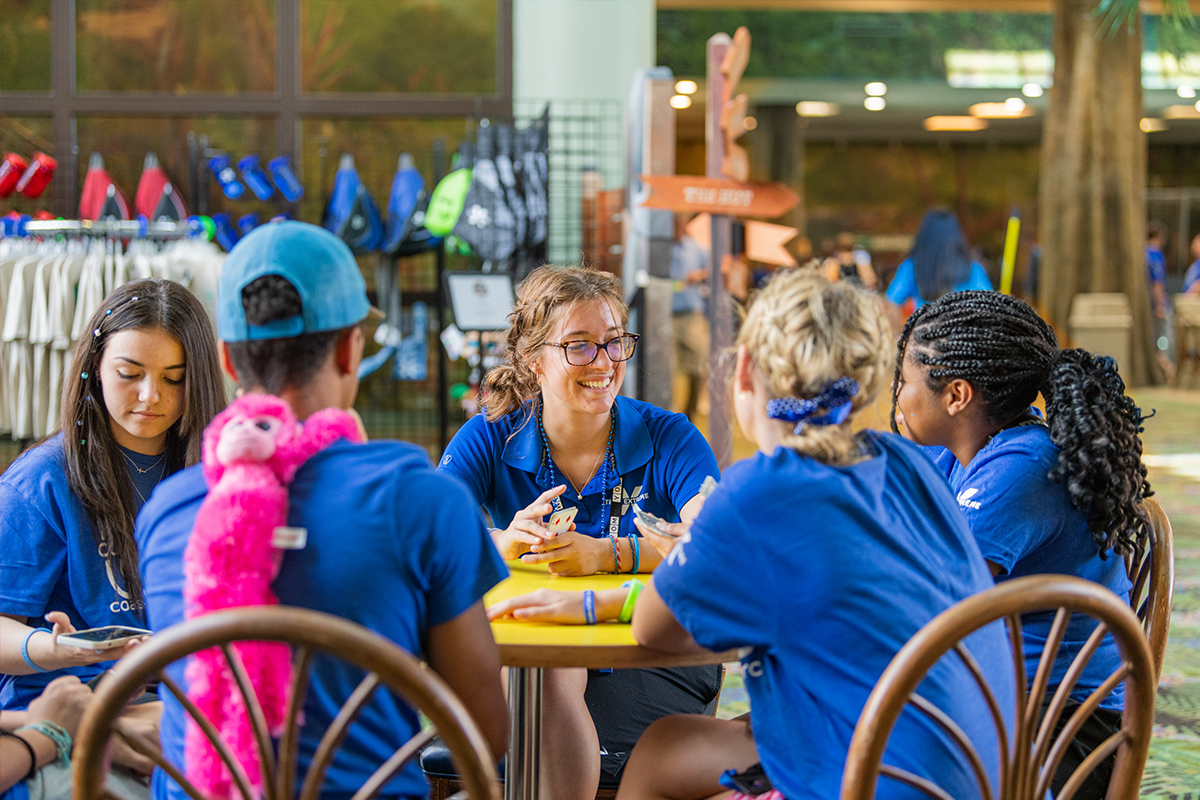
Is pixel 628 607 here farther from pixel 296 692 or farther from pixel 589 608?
pixel 296 692

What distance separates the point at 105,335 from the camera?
5.89ft

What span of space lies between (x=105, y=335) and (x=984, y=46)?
562 inches

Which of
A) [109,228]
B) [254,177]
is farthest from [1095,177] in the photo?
[109,228]

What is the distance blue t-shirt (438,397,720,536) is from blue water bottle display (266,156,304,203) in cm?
476

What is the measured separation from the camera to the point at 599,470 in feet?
7.23

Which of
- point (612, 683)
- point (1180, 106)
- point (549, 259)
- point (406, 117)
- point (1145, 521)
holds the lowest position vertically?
point (612, 683)

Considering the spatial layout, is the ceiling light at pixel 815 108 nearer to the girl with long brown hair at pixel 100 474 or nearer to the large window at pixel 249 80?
the large window at pixel 249 80

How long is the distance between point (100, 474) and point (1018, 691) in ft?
4.57

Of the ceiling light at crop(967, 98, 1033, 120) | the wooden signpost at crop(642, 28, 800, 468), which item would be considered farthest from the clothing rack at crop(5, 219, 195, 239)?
the ceiling light at crop(967, 98, 1033, 120)

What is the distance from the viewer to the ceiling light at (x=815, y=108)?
592 inches

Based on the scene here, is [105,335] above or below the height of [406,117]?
below

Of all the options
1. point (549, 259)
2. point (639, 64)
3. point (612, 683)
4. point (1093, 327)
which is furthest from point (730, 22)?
point (612, 683)

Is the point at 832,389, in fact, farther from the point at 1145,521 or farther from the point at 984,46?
the point at 984,46

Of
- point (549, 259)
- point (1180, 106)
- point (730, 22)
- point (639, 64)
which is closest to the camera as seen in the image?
point (549, 259)
